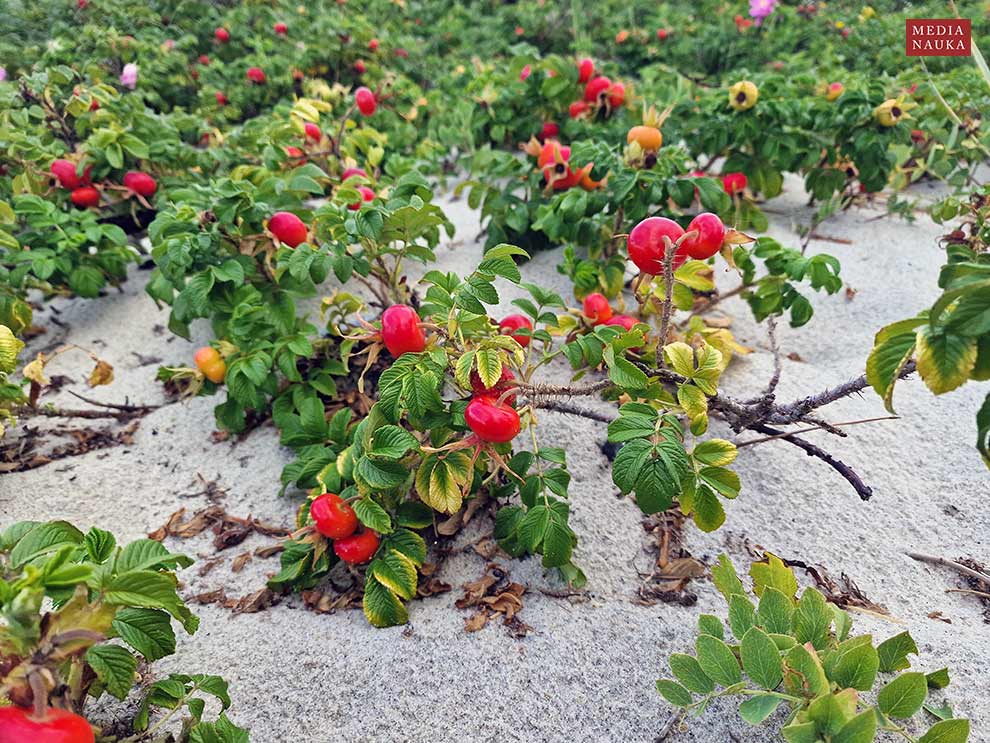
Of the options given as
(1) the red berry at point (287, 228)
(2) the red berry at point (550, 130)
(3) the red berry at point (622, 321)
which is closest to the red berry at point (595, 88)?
(2) the red berry at point (550, 130)

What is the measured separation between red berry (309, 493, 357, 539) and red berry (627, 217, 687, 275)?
0.86 meters

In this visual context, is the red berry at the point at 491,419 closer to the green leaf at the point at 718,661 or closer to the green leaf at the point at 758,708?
the green leaf at the point at 718,661

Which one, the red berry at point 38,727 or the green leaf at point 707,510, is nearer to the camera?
the red berry at point 38,727

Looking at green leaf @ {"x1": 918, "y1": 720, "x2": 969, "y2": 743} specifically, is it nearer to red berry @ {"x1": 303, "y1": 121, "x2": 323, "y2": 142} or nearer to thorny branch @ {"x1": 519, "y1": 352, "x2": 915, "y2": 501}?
thorny branch @ {"x1": 519, "y1": 352, "x2": 915, "y2": 501}

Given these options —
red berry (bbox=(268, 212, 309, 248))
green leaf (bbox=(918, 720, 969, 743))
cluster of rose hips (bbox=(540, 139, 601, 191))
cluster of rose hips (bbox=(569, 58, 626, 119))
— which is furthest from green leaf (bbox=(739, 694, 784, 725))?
cluster of rose hips (bbox=(569, 58, 626, 119))

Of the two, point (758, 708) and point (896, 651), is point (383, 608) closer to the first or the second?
point (758, 708)

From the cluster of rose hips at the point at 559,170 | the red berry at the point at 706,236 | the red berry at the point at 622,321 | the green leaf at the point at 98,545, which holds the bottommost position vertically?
the green leaf at the point at 98,545

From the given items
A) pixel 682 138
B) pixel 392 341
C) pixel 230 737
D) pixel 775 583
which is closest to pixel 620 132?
pixel 682 138

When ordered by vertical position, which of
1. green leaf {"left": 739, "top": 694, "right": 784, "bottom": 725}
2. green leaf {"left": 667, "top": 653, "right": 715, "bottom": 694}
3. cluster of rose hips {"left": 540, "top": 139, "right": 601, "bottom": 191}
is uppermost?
cluster of rose hips {"left": 540, "top": 139, "right": 601, "bottom": 191}

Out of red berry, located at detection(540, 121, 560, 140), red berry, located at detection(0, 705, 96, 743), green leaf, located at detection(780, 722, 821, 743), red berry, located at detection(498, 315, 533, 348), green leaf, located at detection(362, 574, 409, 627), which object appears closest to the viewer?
red berry, located at detection(0, 705, 96, 743)

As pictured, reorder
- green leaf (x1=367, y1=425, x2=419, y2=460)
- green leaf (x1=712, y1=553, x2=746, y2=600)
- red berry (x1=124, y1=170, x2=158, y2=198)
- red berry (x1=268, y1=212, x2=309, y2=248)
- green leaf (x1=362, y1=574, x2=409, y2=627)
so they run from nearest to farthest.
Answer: green leaf (x1=712, y1=553, x2=746, y2=600)
green leaf (x1=367, y1=425, x2=419, y2=460)
green leaf (x1=362, y1=574, x2=409, y2=627)
red berry (x1=268, y1=212, x2=309, y2=248)
red berry (x1=124, y1=170, x2=158, y2=198)

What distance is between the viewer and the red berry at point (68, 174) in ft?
7.93

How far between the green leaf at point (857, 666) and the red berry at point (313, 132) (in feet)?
8.84

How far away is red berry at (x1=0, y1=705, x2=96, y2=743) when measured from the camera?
767mm
